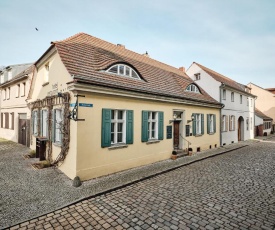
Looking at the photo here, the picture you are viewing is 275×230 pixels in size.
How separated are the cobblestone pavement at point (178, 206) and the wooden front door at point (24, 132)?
37.7 feet

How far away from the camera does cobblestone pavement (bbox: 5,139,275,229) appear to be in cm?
447

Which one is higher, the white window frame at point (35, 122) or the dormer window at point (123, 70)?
the dormer window at point (123, 70)

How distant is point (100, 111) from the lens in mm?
7961

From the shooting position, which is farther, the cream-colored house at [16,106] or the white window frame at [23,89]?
the white window frame at [23,89]

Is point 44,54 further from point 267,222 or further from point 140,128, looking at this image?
point 267,222

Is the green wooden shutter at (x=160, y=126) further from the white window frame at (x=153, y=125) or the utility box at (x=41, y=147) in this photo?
the utility box at (x=41, y=147)

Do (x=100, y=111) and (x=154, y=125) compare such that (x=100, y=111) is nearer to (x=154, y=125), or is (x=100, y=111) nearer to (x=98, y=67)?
(x=98, y=67)

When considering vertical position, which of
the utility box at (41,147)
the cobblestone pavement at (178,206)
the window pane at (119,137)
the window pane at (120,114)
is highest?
the window pane at (120,114)

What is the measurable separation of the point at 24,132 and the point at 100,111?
431 inches

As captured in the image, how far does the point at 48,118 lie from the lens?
32.0 ft

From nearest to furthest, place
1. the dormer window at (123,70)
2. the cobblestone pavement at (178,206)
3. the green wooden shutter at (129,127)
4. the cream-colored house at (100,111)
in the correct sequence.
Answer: the cobblestone pavement at (178,206)
the cream-colored house at (100,111)
the green wooden shutter at (129,127)
the dormer window at (123,70)

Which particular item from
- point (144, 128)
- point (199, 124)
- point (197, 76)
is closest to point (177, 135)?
point (199, 124)

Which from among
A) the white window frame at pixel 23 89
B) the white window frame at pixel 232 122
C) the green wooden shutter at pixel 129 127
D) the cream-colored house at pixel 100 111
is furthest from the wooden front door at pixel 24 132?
the white window frame at pixel 232 122

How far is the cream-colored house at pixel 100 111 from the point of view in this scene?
24.7 ft
